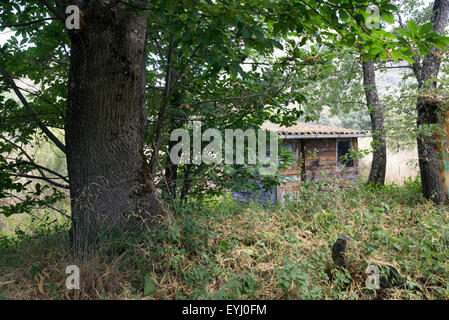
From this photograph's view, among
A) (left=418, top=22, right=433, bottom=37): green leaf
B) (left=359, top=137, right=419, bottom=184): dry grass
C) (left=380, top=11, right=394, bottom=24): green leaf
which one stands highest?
(left=380, top=11, right=394, bottom=24): green leaf

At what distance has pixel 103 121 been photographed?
120 inches

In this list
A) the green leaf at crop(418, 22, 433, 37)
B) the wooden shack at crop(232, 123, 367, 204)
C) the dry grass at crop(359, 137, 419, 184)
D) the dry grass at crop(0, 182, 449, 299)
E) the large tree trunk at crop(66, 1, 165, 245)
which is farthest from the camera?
the wooden shack at crop(232, 123, 367, 204)

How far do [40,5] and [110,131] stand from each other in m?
2.54

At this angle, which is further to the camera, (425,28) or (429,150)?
(429,150)

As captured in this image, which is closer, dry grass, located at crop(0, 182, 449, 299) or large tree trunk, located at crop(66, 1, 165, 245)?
dry grass, located at crop(0, 182, 449, 299)

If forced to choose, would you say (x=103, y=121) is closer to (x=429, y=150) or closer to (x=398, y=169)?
(x=429, y=150)

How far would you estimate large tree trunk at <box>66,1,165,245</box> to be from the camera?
3023mm

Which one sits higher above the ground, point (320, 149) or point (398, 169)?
point (320, 149)

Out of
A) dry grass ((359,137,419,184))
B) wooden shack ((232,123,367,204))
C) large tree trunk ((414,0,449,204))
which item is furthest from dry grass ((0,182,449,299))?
wooden shack ((232,123,367,204))

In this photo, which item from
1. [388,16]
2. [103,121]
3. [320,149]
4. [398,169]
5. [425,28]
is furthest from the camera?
[398,169]

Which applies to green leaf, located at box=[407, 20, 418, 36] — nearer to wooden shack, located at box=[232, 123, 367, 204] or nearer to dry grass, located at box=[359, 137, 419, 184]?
dry grass, located at box=[359, 137, 419, 184]

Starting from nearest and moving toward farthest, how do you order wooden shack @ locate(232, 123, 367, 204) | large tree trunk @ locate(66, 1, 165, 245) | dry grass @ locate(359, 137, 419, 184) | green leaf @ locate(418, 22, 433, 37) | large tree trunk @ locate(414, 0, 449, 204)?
green leaf @ locate(418, 22, 433, 37), large tree trunk @ locate(66, 1, 165, 245), large tree trunk @ locate(414, 0, 449, 204), dry grass @ locate(359, 137, 419, 184), wooden shack @ locate(232, 123, 367, 204)

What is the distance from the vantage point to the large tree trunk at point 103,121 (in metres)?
3.02

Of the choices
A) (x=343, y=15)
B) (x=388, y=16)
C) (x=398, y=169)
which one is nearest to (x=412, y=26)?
(x=388, y=16)
